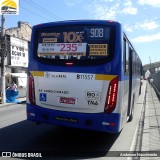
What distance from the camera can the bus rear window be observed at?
7734 millimetres

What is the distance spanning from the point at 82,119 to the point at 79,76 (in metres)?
1.00

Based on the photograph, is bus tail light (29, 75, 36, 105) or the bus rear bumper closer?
the bus rear bumper

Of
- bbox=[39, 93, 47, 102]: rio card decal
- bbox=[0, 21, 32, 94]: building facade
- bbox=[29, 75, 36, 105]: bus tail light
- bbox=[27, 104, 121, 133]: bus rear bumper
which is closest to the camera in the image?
bbox=[27, 104, 121, 133]: bus rear bumper

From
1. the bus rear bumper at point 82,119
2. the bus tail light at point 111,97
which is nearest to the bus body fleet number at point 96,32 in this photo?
the bus tail light at point 111,97

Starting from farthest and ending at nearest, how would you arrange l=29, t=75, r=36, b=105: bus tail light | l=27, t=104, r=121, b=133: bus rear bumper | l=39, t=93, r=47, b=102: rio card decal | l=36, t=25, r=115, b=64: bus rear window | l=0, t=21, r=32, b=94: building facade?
l=0, t=21, r=32, b=94: building facade → l=29, t=75, r=36, b=105: bus tail light → l=39, t=93, r=47, b=102: rio card decal → l=36, t=25, r=115, b=64: bus rear window → l=27, t=104, r=121, b=133: bus rear bumper

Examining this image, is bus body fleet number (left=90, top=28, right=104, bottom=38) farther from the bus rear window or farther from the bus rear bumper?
the bus rear bumper

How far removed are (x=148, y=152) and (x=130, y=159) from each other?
2.30ft

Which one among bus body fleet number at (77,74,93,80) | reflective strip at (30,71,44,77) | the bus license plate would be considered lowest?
the bus license plate

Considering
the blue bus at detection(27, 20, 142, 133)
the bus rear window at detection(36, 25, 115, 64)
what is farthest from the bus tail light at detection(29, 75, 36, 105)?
the bus rear window at detection(36, 25, 115, 64)

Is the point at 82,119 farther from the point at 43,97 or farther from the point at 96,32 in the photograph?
the point at 96,32

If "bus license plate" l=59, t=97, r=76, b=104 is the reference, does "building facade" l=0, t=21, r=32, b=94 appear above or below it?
above

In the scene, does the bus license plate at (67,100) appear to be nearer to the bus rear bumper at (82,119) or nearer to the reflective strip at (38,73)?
the bus rear bumper at (82,119)

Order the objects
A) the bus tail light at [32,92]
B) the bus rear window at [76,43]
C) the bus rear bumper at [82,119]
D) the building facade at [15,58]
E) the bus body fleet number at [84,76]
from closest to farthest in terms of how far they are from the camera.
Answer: the bus rear bumper at [82,119]
the bus body fleet number at [84,76]
the bus rear window at [76,43]
the bus tail light at [32,92]
the building facade at [15,58]

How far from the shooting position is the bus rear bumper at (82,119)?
751cm
